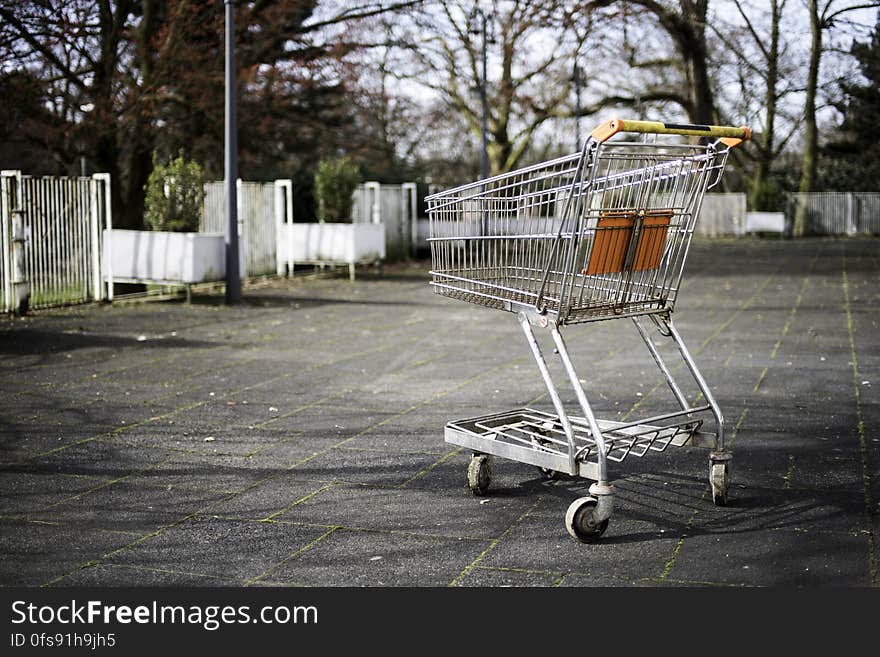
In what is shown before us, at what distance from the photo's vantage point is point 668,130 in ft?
15.9

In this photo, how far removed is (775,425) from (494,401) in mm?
2038

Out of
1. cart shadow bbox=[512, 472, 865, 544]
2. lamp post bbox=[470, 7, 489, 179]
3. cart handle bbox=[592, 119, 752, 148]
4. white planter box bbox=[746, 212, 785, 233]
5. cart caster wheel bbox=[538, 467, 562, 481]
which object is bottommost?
cart shadow bbox=[512, 472, 865, 544]

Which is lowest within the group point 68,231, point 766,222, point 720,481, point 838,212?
point 720,481

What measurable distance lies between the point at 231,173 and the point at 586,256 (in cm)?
1156

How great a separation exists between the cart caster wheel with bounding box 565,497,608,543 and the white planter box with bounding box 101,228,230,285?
1144 cm

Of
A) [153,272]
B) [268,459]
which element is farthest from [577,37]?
[268,459]

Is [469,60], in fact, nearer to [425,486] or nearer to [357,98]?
[357,98]

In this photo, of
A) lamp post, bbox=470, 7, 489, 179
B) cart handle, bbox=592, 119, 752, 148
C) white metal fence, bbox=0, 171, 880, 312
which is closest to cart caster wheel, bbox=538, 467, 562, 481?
cart handle, bbox=592, 119, 752, 148

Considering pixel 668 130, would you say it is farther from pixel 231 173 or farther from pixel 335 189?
pixel 335 189

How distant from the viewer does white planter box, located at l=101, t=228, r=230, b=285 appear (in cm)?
1534

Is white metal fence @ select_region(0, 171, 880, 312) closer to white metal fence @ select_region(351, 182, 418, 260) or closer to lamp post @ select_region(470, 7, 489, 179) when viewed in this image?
white metal fence @ select_region(351, 182, 418, 260)

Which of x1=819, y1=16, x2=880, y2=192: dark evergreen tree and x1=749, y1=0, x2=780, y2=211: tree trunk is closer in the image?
x1=749, y1=0, x2=780, y2=211: tree trunk

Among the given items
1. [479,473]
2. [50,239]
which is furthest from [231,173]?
[479,473]

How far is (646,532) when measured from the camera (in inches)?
192
